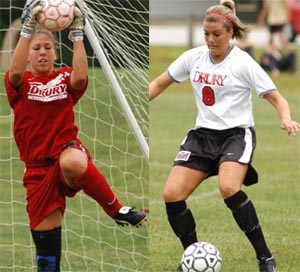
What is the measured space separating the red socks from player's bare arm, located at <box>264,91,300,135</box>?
119 cm

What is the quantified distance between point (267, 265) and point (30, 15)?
7.45ft

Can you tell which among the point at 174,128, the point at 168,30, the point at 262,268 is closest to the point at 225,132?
the point at 262,268

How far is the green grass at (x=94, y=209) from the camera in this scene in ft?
22.7

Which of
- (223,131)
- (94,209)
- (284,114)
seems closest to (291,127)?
(284,114)

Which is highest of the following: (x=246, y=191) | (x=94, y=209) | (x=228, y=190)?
(x=228, y=190)

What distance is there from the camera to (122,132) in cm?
976

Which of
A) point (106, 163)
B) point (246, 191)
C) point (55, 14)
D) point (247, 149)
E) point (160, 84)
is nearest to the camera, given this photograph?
point (55, 14)

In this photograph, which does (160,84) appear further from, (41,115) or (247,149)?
(41,115)

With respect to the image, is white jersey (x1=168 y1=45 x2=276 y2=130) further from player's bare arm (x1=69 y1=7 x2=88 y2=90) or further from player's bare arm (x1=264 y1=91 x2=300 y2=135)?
player's bare arm (x1=69 y1=7 x2=88 y2=90)

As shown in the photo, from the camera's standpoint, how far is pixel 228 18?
631 cm

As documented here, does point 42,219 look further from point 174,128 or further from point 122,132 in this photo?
point 174,128

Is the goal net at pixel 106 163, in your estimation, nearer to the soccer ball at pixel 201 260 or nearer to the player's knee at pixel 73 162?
the soccer ball at pixel 201 260

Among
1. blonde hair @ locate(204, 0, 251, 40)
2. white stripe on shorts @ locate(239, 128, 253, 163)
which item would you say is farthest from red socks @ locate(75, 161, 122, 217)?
blonde hair @ locate(204, 0, 251, 40)

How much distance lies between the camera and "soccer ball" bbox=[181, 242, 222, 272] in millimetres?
5684
